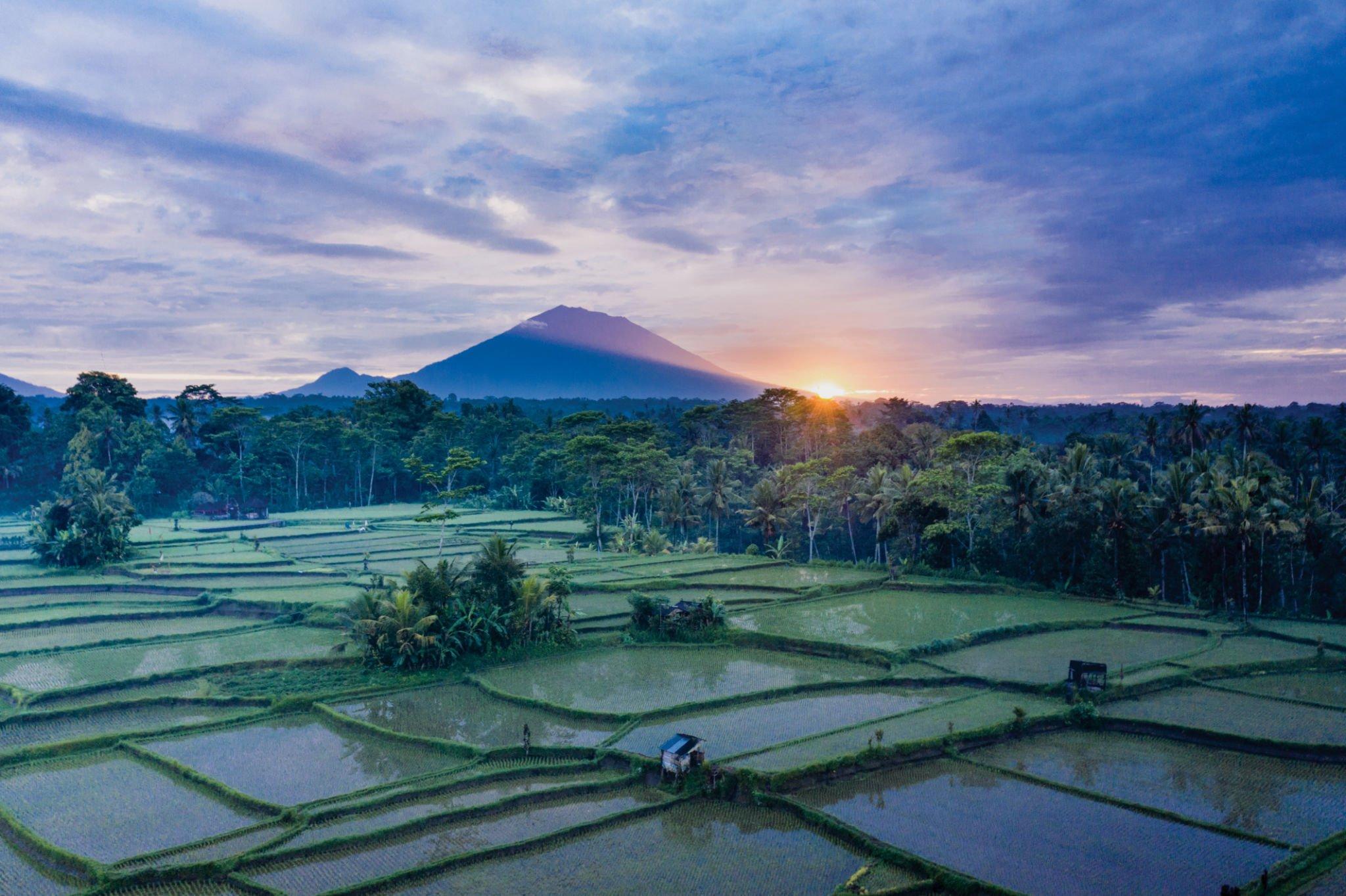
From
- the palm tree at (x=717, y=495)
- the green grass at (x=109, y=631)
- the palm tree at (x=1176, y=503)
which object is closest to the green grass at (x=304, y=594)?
the green grass at (x=109, y=631)

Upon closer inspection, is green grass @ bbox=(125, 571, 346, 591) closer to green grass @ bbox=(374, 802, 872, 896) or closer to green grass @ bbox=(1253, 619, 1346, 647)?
green grass @ bbox=(374, 802, 872, 896)

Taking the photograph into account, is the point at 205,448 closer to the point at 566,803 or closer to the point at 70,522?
the point at 70,522

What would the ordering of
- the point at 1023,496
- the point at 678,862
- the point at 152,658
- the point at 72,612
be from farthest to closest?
the point at 1023,496 → the point at 72,612 → the point at 152,658 → the point at 678,862

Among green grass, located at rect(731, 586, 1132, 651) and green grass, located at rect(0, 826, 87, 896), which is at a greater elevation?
green grass, located at rect(731, 586, 1132, 651)

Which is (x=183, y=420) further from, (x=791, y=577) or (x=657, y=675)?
(x=657, y=675)

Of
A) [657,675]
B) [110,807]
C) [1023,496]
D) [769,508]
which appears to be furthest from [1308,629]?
[110,807]

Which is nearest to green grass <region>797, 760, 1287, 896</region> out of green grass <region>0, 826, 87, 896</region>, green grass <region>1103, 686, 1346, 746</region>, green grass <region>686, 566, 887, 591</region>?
green grass <region>1103, 686, 1346, 746</region>

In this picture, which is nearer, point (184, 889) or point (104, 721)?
point (184, 889)
